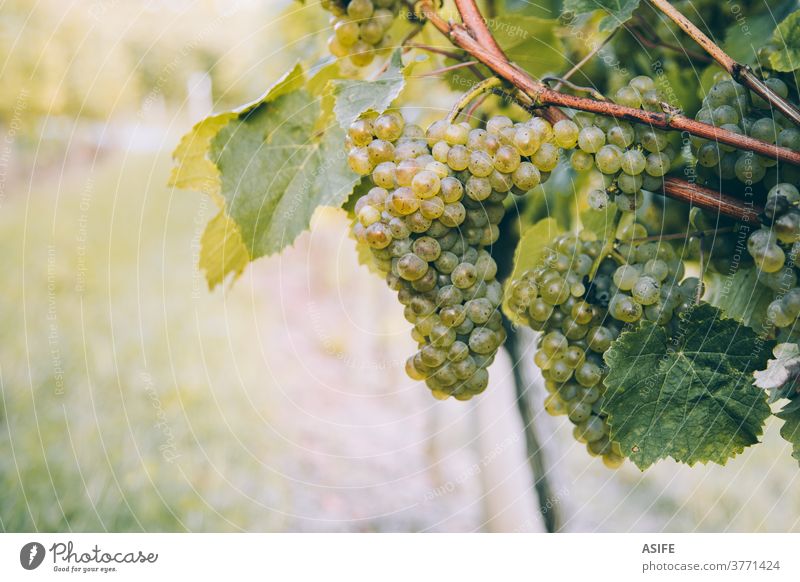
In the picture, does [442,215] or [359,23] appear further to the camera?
[359,23]

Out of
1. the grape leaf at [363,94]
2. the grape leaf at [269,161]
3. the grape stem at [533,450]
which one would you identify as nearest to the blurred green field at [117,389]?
the grape stem at [533,450]

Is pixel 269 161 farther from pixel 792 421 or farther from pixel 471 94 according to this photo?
pixel 792 421

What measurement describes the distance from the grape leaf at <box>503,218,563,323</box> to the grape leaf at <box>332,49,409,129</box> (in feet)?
0.47

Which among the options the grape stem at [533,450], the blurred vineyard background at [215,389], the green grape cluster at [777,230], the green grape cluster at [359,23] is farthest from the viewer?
the blurred vineyard background at [215,389]

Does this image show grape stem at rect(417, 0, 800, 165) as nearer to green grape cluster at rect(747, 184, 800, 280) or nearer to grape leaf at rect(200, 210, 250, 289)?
green grape cluster at rect(747, 184, 800, 280)

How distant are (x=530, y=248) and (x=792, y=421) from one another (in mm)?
205

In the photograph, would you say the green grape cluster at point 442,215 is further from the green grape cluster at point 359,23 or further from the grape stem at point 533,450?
the grape stem at point 533,450

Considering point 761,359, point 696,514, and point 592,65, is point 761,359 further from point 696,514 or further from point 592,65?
point 696,514

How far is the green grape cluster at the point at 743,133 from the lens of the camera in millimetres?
392

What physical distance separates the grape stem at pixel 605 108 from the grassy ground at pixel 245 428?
48 centimetres

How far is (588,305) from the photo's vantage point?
44cm

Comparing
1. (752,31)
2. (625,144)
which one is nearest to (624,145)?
(625,144)

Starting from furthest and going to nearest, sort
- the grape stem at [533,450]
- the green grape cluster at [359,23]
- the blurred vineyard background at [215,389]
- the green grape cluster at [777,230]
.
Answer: the blurred vineyard background at [215,389] < the grape stem at [533,450] < the green grape cluster at [359,23] < the green grape cluster at [777,230]
